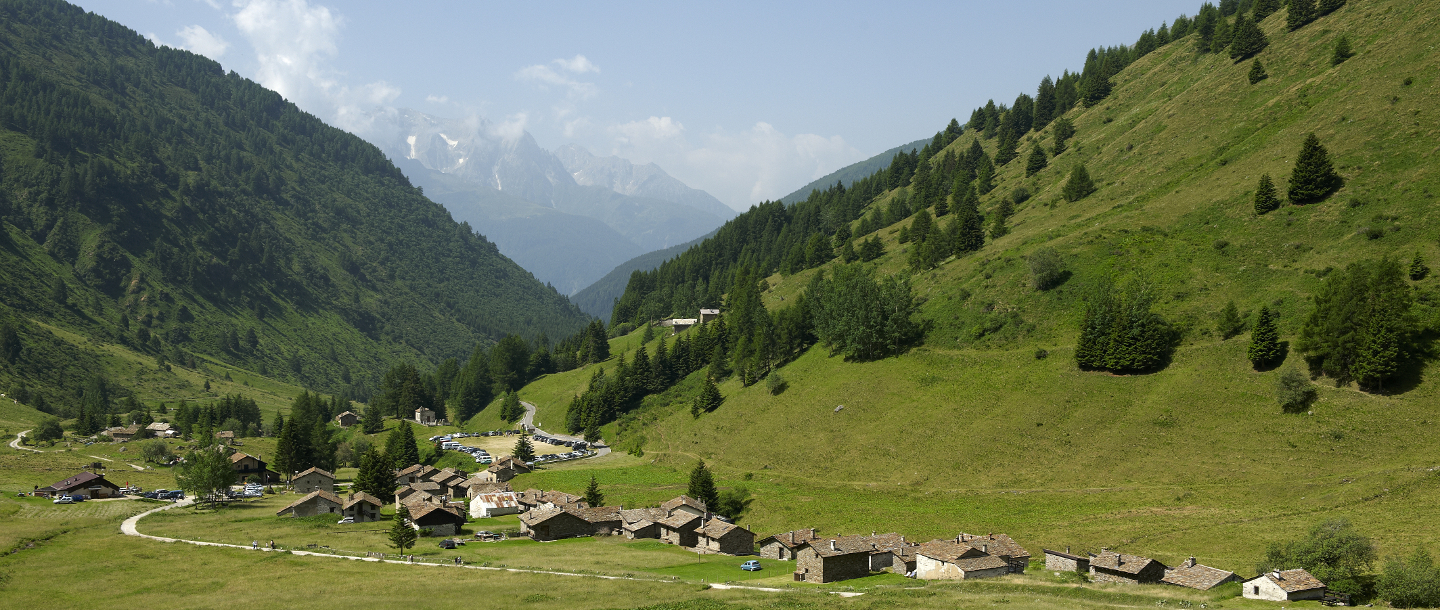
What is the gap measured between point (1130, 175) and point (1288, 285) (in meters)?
52.0

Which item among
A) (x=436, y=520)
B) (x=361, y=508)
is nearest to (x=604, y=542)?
(x=436, y=520)

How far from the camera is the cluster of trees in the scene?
276 ft

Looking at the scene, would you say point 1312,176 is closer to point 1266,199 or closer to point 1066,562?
point 1266,199

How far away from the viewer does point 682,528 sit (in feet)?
234

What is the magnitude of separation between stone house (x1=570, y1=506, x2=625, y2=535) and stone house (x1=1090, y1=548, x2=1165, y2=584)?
142 ft

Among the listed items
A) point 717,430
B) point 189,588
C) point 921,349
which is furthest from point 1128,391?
point 189,588

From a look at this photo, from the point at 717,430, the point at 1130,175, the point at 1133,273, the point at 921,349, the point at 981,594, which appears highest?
the point at 1130,175

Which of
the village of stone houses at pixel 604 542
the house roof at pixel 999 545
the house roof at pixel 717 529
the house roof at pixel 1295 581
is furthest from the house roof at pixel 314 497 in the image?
the house roof at pixel 1295 581

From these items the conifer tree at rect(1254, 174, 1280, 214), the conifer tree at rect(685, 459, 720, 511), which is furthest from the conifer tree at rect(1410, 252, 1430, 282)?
the conifer tree at rect(685, 459, 720, 511)

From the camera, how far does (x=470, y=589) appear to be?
4991 centimetres

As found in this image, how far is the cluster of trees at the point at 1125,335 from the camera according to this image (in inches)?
3314

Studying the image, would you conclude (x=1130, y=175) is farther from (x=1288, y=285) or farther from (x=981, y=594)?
(x=981, y=594)

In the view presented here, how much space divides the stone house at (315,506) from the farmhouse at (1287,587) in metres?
81.3

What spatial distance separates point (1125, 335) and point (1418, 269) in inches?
1038
